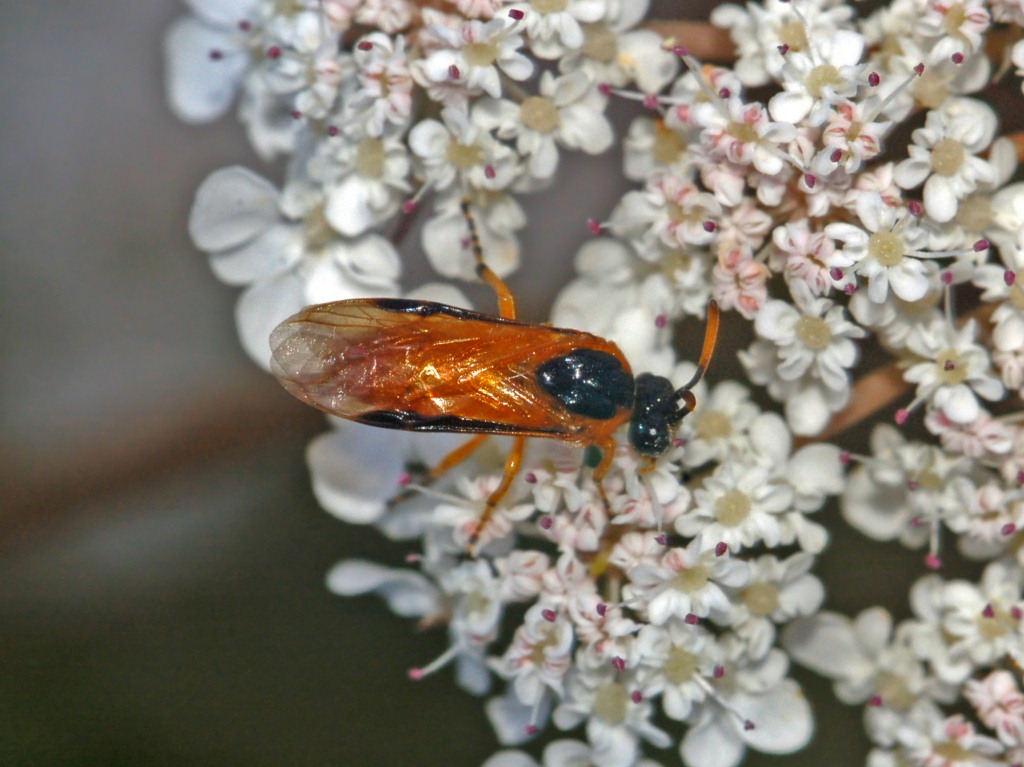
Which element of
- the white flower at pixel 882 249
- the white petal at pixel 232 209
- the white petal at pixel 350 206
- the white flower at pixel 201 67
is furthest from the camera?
the white flower at pixel 201 67

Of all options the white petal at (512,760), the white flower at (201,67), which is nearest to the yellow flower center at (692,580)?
the white petal at (512,760)

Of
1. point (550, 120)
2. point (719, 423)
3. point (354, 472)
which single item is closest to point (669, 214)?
point (550, 120)

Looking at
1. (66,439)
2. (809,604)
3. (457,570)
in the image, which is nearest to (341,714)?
(457,570)

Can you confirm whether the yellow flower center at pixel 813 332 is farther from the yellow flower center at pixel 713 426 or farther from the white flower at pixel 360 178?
the white flower at pixel 360 178

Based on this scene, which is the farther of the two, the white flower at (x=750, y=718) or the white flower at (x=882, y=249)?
the white flower at (x=750, y=718)

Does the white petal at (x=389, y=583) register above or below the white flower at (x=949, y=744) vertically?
above

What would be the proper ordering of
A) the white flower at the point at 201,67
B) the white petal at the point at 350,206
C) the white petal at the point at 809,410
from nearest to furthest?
the white petal at the point at 809,410, the white petal at the point at 350,206, the white flower at the point at 201,67

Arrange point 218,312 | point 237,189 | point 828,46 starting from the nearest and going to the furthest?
point 828,46, point 237,189, point 218,312

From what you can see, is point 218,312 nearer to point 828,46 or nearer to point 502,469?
point 502,469
